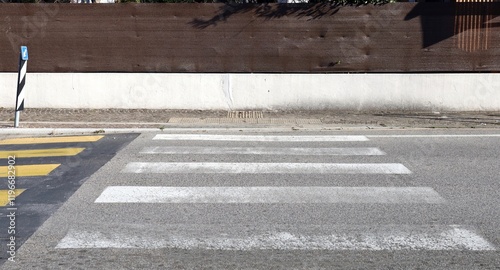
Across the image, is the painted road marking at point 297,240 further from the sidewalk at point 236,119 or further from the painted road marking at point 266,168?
the sidewalk at point 236,119

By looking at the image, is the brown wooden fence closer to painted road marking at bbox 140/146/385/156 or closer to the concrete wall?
the concrete wall

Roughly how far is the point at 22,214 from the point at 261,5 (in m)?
9.73

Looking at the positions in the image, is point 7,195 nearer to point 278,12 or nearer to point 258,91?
point 258,91

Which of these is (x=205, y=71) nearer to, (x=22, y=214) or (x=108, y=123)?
(x=108, y=123)

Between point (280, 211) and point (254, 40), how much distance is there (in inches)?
358

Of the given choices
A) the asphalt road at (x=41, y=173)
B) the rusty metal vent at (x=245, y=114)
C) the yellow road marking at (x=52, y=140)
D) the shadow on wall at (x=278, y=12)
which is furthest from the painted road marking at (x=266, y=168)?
the shadow on wall at (x=278, y=12)

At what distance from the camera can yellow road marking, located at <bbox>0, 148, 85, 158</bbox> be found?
32.6 ft

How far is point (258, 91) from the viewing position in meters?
15.4

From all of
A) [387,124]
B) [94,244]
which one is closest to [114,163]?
[94,244]

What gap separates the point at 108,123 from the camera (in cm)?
1328

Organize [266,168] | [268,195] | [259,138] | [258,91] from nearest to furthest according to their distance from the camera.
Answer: [268,195] < [266,168] < [259,138] < [258,91]

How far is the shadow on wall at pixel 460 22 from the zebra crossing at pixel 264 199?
529 cm

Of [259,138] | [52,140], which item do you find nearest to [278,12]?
[259,138]

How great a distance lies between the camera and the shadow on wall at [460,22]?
15445 mm
